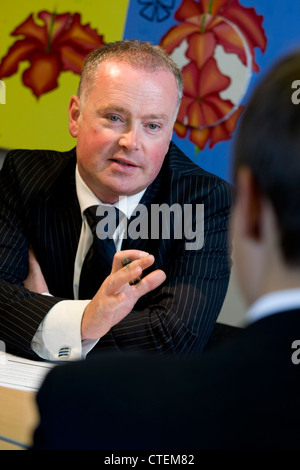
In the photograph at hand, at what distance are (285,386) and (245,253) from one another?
0.11m

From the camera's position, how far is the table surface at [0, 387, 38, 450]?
3.11 feet

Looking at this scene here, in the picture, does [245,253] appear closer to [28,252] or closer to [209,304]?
[209,304]

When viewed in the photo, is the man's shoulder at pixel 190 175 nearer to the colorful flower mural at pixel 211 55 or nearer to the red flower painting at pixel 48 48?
the colorful flower mural at pixel 211 55

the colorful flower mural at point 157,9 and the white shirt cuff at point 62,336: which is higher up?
the colorful flower mural at point 157,9

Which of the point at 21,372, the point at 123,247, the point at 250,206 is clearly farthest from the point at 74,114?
the point at 250,206

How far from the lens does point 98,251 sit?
1.72 metres

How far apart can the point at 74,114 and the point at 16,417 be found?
112cm

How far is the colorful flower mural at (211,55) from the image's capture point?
256 cm

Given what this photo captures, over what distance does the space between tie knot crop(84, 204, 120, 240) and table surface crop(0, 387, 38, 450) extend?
0.69 metres

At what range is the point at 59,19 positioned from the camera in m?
3.05

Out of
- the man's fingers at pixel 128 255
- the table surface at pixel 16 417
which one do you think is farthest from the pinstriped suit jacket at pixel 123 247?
the table surface at pixel 16 417

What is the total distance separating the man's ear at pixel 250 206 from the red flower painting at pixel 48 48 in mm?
2579

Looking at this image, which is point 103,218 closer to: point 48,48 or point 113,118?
point 113,118

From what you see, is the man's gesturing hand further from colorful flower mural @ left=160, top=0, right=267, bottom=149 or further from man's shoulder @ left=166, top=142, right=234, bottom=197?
colorful flower mural @ left=160, top=0, right=267, bottom=149
